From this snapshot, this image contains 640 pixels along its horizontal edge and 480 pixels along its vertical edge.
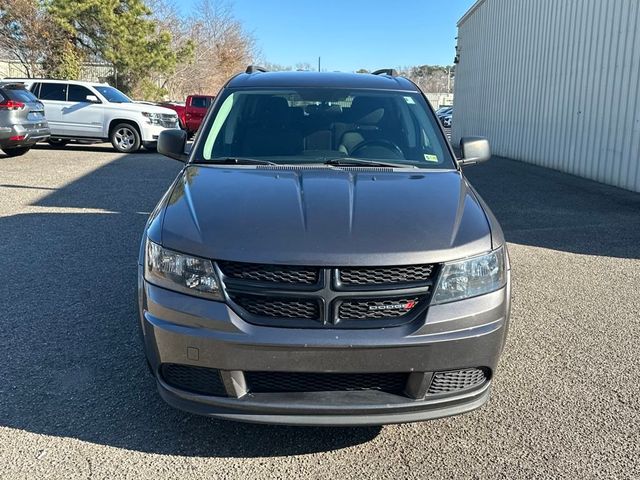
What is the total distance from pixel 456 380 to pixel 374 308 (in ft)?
1.70

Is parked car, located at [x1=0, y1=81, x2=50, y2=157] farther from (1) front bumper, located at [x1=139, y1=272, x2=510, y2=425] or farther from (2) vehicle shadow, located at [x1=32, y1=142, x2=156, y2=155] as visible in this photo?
(1) front bumper, located at [x1=139, y1=272, x2=510, y2=425]

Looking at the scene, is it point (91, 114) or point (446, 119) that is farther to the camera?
point (446, 119)

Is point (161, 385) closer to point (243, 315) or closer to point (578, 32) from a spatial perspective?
point (243, 315)

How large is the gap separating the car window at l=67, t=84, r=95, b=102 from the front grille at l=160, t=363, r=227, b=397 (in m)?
14.7

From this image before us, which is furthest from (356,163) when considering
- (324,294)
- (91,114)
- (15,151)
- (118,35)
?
(118,35)

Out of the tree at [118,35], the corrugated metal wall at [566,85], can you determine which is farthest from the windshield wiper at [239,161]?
the tree at [118,35]

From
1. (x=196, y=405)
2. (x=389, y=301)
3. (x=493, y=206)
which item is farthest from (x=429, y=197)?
(x=493, y=206)

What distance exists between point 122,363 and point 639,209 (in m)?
8.09

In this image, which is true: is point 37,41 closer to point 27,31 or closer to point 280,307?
point 27,31

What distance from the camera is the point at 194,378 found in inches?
97.5

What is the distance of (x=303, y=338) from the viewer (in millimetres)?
2326

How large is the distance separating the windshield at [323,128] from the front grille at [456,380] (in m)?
1.50

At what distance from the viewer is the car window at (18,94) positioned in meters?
12.4

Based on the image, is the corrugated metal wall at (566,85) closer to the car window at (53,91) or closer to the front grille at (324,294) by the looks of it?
the front grille at (324,294)
